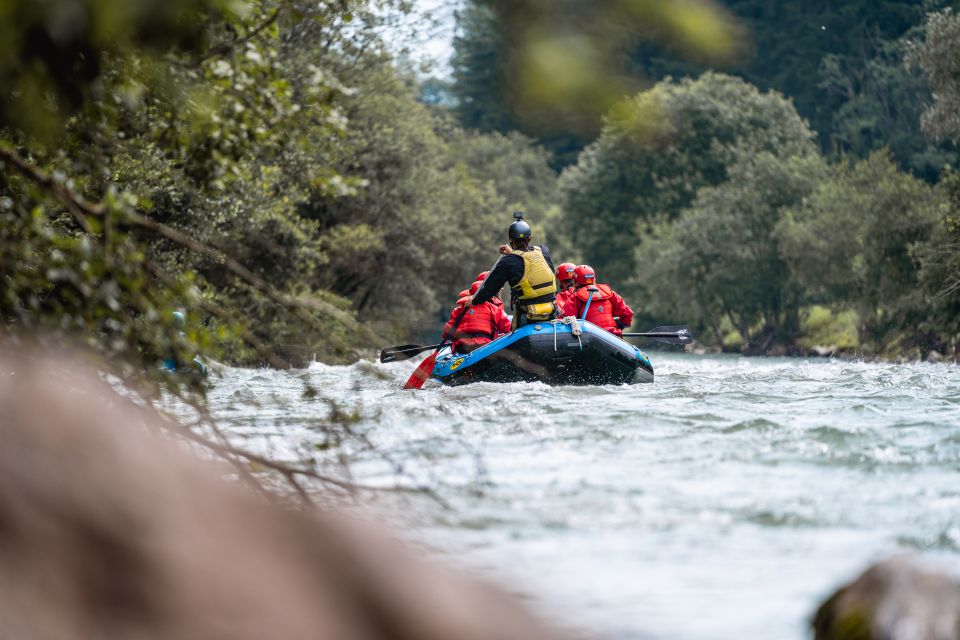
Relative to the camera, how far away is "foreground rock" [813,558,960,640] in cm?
321

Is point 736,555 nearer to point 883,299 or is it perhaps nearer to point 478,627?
point 478,627

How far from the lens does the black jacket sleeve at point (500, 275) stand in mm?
12648

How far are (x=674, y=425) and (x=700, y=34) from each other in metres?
7.24

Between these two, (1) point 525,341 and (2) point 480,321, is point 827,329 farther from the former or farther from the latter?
(1) point 525,341

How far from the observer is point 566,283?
14.9 metres

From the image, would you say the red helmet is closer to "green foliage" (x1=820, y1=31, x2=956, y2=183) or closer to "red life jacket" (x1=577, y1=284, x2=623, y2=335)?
"red life jacket" (x1=577, y1=284, x2=623, y2=335)

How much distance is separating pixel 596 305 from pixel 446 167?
1100 inches

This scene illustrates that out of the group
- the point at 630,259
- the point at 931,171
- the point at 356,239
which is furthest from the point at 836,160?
the point at 356,239

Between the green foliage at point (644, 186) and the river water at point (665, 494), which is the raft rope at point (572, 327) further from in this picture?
the green foliage at point (644, 186)

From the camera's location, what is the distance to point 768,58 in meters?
1.71

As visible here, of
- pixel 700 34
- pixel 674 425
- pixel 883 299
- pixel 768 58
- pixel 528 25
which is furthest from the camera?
pixel 883 299

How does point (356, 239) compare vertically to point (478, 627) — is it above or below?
above

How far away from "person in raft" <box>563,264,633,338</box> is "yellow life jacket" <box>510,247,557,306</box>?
1.56 m

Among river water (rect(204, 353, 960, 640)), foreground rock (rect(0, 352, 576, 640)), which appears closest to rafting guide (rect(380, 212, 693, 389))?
river water (rect(204, 353, 960, 640))
